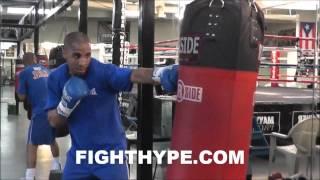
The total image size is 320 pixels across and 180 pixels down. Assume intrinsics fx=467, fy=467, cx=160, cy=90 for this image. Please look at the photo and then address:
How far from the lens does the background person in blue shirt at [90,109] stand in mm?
2402

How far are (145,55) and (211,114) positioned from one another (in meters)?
1.41

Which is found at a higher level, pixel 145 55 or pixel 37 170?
pixel 145 55

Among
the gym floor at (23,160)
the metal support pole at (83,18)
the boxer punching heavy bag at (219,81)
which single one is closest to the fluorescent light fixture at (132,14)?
the metal support pole at (83,18)

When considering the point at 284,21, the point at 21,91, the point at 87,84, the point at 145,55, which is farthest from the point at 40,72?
the point at 284,21

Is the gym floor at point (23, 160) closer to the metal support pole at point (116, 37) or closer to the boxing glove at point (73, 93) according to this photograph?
the metal support pole at point (116, 37)

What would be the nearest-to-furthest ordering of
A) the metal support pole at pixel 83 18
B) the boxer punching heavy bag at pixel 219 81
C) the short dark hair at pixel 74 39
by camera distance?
the boxer punching heavy bag at pixel 219 81 < the short dark hair at pixel 74 39 < the metal support pole at pixel 83 18

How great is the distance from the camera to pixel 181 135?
5.82ft

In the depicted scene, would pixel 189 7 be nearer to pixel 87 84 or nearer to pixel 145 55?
pixel 87 84

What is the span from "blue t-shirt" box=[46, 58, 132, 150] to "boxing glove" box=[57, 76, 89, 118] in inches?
6.8

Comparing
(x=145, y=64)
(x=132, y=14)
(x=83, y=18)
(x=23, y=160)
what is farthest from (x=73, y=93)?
(x=132, y=14)

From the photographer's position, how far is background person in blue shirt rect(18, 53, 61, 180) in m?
4.81

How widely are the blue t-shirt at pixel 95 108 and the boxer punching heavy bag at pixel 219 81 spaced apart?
806mm

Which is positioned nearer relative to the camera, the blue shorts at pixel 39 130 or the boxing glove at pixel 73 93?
the boxing glove at pixel 73 93

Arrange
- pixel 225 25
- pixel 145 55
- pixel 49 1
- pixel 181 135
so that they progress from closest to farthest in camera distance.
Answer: pixel 225 25, pixel 181 135, pixel 145 55, pixel 49 1
